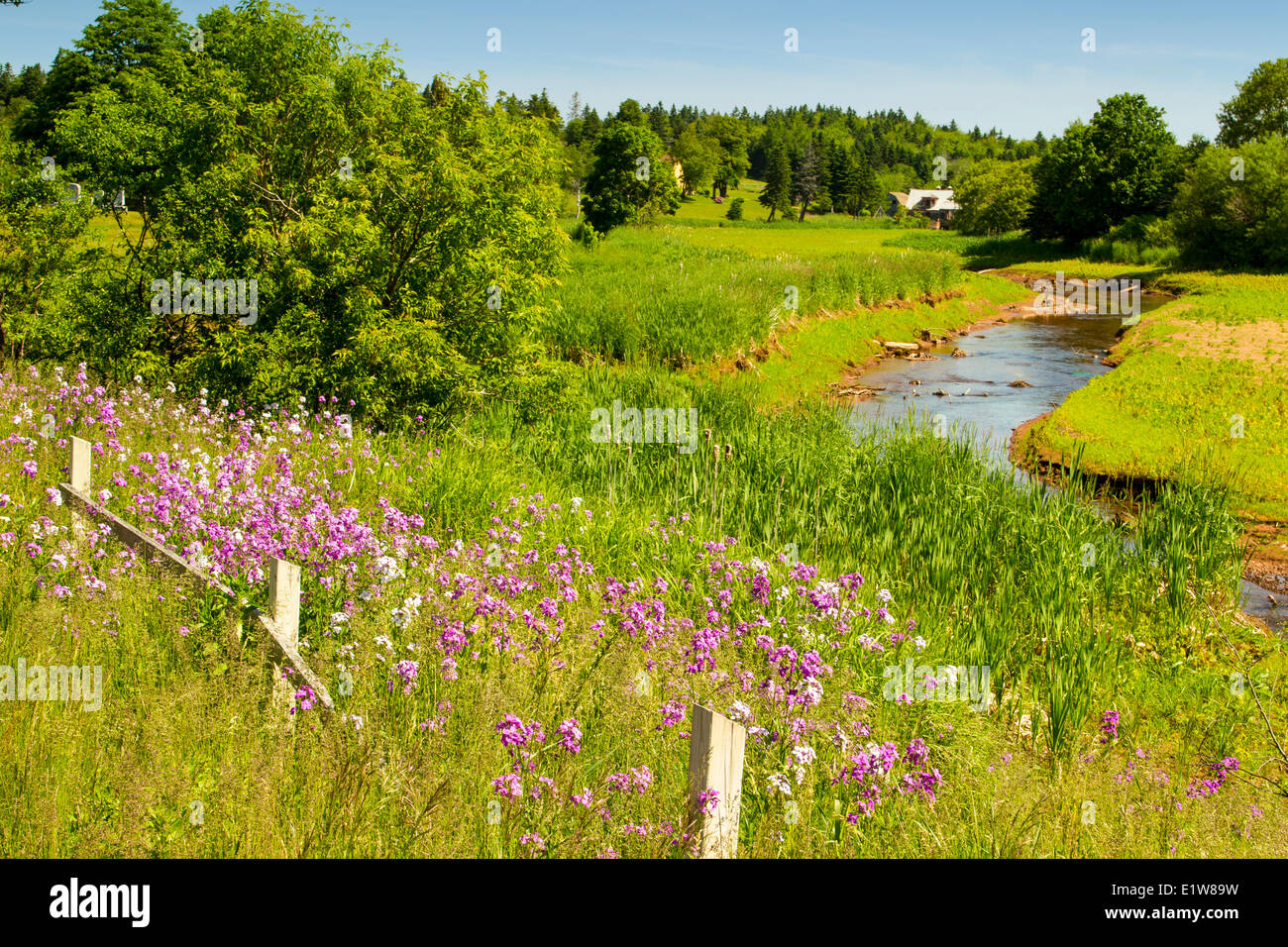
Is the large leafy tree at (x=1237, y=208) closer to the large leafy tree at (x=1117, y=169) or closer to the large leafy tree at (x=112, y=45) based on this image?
the large leafy tree at (x=1117, y=169)

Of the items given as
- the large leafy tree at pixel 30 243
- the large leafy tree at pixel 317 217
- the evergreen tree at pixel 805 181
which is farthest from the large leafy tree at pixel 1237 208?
the evergreen tree at pixel 805 181

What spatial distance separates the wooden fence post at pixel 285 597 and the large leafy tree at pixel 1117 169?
6567 centimetres

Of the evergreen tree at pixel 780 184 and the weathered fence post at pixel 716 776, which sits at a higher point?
the evergreen tree at pixel 780 184

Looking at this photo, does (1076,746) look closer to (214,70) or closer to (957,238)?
(214,70)

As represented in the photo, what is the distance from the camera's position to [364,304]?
11.1 meters

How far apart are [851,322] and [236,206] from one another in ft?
70.6

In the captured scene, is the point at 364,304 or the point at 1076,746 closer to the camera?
the point at 1076,746

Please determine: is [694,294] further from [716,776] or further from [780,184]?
[780,184]

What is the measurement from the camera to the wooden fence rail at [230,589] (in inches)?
184

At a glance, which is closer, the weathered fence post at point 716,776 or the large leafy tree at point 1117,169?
the weathered fence post at point 716,776

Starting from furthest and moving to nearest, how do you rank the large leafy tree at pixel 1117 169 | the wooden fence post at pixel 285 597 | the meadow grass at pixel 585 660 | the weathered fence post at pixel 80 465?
the large leafy tree at pixel 1117 169
the weathered fence post at pixel 80 465
the wooden fence post at pixel 285 597
the meadow grass at pixel 585 660

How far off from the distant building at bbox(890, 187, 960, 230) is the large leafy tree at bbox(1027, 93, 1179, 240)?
201 feet
